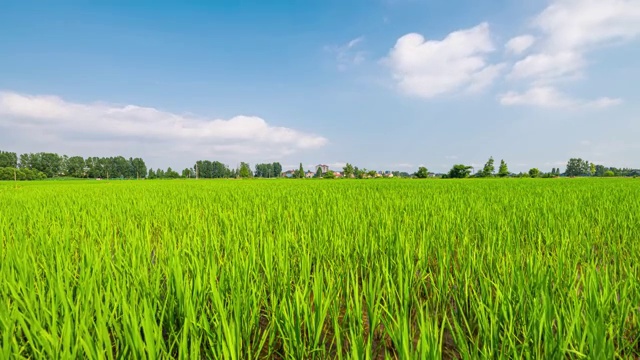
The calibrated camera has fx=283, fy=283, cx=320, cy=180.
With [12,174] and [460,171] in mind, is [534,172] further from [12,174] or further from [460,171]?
[12,174]

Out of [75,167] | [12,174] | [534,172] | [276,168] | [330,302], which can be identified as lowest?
[330,302]

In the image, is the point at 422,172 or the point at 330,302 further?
the point at 422,172

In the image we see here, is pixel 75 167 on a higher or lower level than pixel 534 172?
higher

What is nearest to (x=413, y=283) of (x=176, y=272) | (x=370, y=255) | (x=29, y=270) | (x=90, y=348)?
(x=370, y=255)

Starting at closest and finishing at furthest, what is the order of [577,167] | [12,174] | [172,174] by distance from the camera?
[12,174] → [577,167] → [172,174]

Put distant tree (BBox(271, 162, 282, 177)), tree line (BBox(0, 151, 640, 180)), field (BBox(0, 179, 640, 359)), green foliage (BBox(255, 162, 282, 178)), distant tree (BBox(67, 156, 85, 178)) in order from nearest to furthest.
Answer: field (BBox(0, 179, 640, 359)) < tree line (BBox(0, 151, 640, 180)) < distant tree (BBox(67, 156, 85, 178)) < green foliage (BBox(255, 162, 282, 178)) < distant tree (BBox(271, 162, 282, 177))

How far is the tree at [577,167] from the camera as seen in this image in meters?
85.9

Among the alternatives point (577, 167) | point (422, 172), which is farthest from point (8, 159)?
point (577, 167)

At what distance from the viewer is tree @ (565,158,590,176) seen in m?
85.9

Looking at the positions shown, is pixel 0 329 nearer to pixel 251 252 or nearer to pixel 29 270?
pixel 29 270

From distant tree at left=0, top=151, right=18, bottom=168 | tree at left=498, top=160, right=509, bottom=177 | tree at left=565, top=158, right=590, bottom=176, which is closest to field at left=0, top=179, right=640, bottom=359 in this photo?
tree at left=498, top=160, right=509, bottom=177

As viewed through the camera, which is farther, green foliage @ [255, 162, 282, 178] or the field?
green foliage @ [255, 162, 282, 178]

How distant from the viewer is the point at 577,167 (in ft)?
285

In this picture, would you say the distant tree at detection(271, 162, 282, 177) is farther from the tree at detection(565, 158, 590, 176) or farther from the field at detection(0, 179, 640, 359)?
the field at detection(0, 179, 640, 359)
